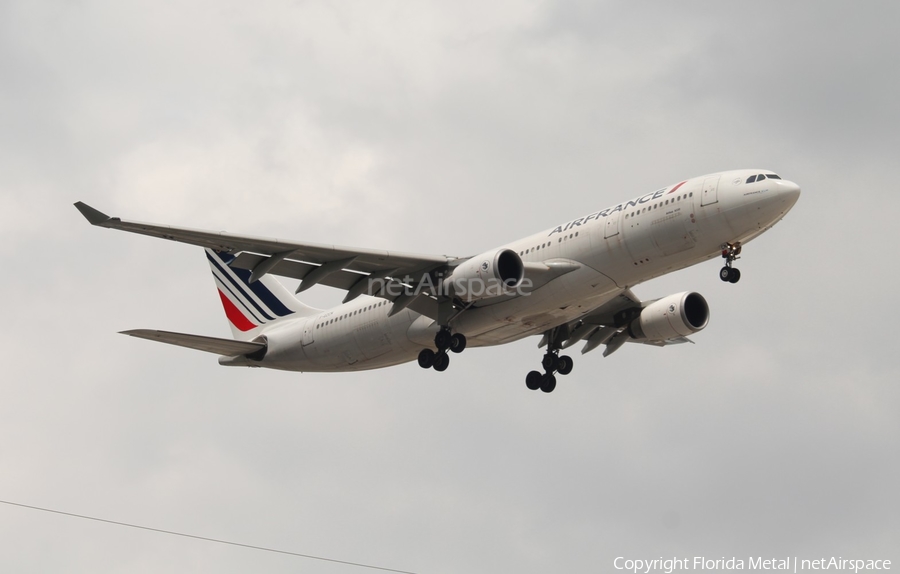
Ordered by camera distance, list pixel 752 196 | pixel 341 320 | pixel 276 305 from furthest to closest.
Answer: pixel 276 305
pixel 341 320
pixel 752 196

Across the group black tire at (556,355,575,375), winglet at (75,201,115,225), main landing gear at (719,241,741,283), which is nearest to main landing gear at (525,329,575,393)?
black tire at (556,355,575,375)

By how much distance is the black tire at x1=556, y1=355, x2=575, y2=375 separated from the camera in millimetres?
45250

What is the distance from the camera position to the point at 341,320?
43219 millimetres

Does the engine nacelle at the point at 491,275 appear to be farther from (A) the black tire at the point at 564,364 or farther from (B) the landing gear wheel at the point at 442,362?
(A) the black tire at the point at 564,364

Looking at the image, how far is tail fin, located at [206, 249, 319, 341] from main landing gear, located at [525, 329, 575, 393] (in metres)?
8.69

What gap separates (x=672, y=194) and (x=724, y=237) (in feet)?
6.69

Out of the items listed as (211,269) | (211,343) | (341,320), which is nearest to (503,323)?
(341,320)

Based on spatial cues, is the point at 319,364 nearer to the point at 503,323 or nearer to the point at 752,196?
the point at 503,323

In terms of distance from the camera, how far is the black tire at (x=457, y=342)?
40156 millimetres

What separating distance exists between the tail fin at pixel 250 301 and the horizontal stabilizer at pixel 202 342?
9.03 feet

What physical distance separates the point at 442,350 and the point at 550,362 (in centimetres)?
625

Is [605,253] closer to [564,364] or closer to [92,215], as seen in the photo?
[564,364]

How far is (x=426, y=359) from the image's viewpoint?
135ft

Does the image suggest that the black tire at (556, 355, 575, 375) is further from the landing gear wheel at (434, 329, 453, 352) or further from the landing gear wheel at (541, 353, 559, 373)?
the landing gear wheel at (434, 329, 453, 352)
